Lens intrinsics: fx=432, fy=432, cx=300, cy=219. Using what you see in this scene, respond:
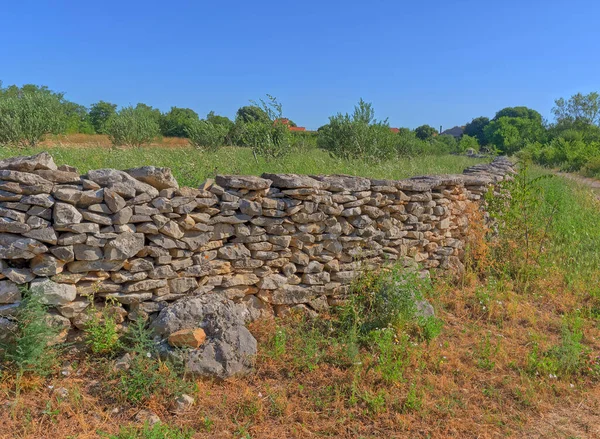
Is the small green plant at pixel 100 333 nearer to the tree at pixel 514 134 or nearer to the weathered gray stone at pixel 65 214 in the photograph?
the weathered gray stone at pixel 65 214

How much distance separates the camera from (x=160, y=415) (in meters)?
2.99

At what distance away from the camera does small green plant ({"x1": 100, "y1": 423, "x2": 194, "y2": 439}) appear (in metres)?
2.66

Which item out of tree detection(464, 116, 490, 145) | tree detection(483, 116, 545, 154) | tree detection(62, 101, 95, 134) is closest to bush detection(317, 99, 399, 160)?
tree detection(62, 101, 95, 134)

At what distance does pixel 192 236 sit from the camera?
3830 millimetres

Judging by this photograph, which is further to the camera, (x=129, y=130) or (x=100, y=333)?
(x=129, y=130)

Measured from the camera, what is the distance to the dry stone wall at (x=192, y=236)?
328 centimetres

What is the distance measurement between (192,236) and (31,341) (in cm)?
141

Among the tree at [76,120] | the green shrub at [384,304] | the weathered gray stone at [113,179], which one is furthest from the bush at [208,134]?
the weathered gray stone at [113,179]

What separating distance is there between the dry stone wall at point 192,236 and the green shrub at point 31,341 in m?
0.13

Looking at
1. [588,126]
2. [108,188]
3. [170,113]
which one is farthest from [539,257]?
[588,126]

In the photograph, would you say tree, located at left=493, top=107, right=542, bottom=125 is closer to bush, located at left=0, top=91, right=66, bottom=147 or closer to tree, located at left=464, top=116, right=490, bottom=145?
tree, located at left=464, top=116, right=490, bottom=145

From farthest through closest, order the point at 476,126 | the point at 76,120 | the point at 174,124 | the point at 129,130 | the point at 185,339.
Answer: the point at 476,126, the point at 174,124, the point at 76,120, the point at 129,130, the point at 185,339

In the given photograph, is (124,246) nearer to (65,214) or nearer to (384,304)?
(65,214)

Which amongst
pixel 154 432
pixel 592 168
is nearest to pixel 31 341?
pixel 154 432
